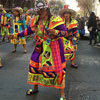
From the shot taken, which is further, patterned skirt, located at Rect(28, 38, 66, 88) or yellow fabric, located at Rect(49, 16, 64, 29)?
patterned skirt, located at Rect(28, 38, 66, 88)

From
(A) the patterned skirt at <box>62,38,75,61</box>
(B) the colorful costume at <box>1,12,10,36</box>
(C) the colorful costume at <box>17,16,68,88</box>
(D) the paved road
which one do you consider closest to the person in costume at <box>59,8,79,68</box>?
(A) the patterned skirt at <box>62,38,75,61</box>

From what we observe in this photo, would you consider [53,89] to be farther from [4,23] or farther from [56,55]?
[4,23]

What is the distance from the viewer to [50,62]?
3.27 metres

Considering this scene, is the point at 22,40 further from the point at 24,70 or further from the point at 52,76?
the point at 52,76

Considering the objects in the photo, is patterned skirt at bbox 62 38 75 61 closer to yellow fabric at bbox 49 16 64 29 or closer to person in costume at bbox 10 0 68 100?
person in costume at bbox 10 0 68 100

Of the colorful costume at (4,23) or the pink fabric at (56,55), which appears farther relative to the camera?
the colorful costume at (4,23)

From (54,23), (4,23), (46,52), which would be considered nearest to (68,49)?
(46,52)

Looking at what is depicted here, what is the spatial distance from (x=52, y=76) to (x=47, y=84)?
0.74 ft

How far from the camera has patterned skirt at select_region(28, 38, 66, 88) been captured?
10.6 feet

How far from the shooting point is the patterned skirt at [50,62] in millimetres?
3246

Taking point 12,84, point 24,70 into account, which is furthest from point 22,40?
point 12,84

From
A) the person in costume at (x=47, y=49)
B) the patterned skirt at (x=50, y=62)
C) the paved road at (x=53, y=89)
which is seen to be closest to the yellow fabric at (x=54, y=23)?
the person in costume at (x=47, y=49)

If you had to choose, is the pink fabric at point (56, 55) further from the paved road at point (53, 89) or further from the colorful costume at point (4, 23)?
the colorful costume at point (4, 23)

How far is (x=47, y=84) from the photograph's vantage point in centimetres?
345
